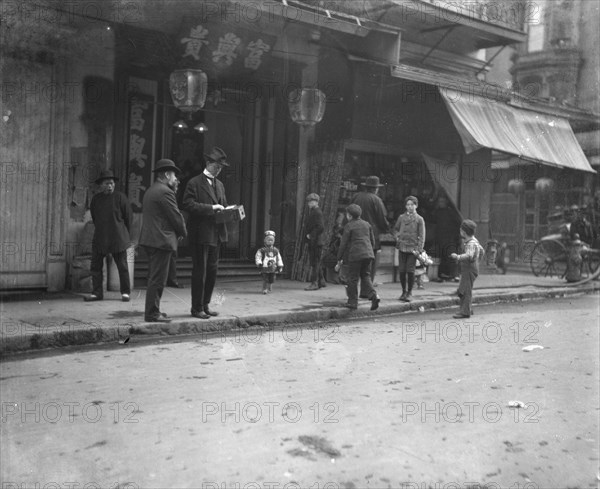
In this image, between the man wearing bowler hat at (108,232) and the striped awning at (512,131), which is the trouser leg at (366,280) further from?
the striped awning at (512,131)

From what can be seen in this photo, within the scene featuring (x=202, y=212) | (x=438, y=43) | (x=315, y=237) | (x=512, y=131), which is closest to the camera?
(x=202, y=212)

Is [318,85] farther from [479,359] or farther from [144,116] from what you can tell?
[479,359]

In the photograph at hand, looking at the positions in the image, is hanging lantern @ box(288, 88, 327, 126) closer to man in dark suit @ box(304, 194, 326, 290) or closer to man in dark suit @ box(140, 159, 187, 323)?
man in dark suit @ box(304, 194, 326, 290)

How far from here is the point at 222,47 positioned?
11242 mm

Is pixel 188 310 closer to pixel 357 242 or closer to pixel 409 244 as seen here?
pixel 357 242

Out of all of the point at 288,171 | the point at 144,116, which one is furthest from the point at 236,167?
the point at 144,116

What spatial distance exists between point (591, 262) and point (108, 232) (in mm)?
12867

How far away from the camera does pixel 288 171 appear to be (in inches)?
559

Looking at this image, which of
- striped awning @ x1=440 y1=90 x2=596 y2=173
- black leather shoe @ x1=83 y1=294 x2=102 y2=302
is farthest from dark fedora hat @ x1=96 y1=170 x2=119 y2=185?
striped awning @ x1=440 y1=90 x2=596 y2=173

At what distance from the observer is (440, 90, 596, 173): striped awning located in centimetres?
1374

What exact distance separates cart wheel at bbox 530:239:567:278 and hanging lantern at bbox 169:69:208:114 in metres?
10.8

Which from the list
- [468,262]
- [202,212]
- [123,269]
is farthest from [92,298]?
[468,262]

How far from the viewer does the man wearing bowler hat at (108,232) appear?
9969mm

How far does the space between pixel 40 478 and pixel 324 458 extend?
1642 mm
